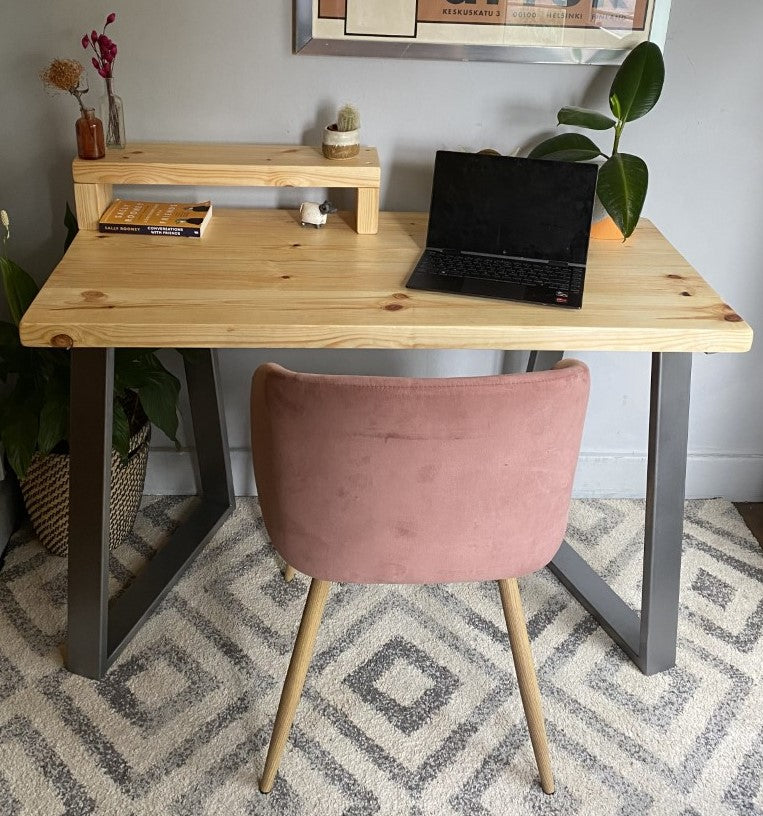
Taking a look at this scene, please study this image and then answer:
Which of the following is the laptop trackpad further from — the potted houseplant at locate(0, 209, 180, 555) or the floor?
the floor

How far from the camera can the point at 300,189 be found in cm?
186

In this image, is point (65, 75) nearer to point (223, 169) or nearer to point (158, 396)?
Answer: point (223, 169)

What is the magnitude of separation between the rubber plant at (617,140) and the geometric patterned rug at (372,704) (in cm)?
88

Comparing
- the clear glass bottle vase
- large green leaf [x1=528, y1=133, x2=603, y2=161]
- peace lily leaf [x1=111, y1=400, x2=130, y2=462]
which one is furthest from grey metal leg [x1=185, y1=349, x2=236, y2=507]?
large green leaf [x1=528, y1=133, x2=603, y2=161]

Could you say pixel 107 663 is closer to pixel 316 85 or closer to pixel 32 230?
pixel 32 230

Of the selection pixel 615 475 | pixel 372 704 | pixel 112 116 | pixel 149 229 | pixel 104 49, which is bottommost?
pixel 372 704

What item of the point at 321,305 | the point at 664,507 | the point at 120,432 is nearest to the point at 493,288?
the point at 321,305

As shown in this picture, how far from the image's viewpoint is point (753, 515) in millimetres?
2248

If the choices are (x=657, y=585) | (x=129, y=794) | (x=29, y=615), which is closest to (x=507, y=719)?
(x=657, y=585)

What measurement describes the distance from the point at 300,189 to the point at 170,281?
1.58ft

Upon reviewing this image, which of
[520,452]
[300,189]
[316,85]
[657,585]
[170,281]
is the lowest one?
[657,585]

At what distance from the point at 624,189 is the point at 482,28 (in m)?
0.44

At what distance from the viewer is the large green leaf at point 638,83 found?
1.61 meters

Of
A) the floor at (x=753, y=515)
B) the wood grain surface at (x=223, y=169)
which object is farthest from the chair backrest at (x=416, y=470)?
the floor at (x=753, y=515)
